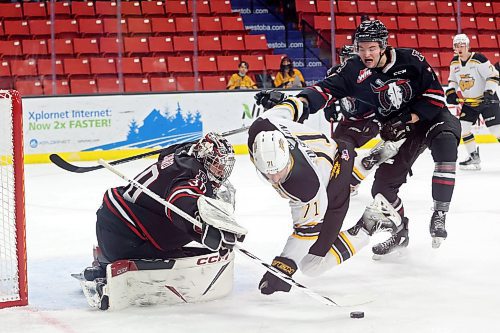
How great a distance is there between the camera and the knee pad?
3.86 m

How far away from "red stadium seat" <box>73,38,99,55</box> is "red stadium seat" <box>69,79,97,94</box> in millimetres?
322

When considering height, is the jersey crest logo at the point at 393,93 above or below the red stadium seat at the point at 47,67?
below

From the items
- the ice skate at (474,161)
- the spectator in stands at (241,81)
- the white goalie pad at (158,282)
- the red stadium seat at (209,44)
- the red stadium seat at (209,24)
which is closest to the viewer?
the white goalie pad at (158,282)

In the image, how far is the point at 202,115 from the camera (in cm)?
811

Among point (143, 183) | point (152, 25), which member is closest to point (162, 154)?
point (143, 183)

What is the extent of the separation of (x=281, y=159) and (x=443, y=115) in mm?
1346

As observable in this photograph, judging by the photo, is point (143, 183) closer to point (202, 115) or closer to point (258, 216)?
point (258, 216)

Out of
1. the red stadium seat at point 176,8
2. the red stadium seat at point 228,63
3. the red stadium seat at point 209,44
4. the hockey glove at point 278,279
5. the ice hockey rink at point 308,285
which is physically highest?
the red stadium seat at point 176,8

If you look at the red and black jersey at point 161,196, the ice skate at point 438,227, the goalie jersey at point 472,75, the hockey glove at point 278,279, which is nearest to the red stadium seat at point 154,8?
the goalie jersey at point 472,75

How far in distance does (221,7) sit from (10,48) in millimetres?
2304

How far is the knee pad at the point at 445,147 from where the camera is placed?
3860 mm

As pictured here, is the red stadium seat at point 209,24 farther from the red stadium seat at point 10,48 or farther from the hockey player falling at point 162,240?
the hockey player falling at point 162,240

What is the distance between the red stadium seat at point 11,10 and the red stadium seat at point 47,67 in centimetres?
61

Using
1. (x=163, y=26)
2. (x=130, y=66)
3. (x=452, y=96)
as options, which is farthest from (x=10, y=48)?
(x=452, y=96)
